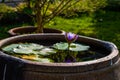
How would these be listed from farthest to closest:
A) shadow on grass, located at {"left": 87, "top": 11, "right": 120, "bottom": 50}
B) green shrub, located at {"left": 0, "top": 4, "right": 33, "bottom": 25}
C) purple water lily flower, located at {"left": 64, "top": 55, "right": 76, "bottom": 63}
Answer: green shrub, located at {"left": 0, "top": 4, "right": 33, "bottom": 25}, shadow on grass, located at {"left": 87, "top": 11, "right": 120, "bottom": 50}, purple water lily flower, located at {"left": 64, "top": 55, "right": 76, "bottom": 63}

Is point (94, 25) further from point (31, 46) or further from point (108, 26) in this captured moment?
point (31, 46)

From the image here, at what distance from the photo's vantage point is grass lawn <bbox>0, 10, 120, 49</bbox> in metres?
7.93

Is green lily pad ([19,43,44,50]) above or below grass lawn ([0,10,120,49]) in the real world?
above

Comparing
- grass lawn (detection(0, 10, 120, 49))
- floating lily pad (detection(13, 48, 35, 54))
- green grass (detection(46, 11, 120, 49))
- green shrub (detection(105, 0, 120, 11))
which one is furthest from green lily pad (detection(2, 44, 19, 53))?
green shrub (detection(105, 0, 120, 11))

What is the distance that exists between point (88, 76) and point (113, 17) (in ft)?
24.9

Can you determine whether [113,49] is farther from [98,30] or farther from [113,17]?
[113,17]

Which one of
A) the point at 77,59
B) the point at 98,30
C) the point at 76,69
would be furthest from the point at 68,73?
the point at 98,30

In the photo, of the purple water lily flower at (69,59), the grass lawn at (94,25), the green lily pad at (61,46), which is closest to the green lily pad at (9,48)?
the green lily pad at (61,46)

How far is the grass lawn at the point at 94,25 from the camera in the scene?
26.0 ft

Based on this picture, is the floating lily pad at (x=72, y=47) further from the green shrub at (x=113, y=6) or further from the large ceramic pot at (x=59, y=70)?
the green shrub at (x=113, y=6)

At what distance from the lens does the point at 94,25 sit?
9133 millimetres

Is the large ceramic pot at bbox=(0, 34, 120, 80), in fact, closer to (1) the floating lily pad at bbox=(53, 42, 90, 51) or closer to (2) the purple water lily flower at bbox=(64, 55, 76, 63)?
(2) the purple water lily flower at bbox=(64, 55, 76, 63)

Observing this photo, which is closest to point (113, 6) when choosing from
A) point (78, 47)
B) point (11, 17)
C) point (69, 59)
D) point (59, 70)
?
point (11, 17)

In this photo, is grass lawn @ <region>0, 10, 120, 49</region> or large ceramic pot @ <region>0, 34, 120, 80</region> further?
grass lawn @ <region>0, 10, 120, 49</region>
